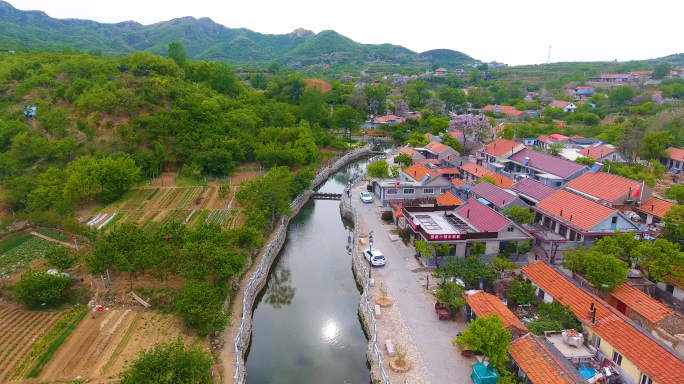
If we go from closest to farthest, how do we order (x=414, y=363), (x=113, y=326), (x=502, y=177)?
(x=414, y=363)
(x=113, y=326)
(x=502, y=177)

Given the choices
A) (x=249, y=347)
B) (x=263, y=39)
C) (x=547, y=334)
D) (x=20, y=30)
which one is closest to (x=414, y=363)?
(x=547, y=334)

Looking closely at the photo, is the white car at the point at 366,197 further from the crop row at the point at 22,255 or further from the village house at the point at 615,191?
the crop row at the point at 22,255

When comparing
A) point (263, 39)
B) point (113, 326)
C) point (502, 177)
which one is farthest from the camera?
point (263, 39)

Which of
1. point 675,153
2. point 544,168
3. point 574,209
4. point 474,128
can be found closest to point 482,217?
point 574,209

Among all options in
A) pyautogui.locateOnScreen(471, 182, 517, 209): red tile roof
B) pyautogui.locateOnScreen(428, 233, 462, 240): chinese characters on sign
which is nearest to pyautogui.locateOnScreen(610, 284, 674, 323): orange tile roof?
pyautogui.locateOnScreen(428, 233, 462, 240): chinese characters on sign

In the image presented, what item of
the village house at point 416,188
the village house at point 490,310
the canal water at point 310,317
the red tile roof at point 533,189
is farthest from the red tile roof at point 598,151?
the village house at point 490,310

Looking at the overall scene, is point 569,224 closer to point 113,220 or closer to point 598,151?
point 598,151

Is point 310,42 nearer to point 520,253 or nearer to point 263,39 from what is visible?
point 263,39
